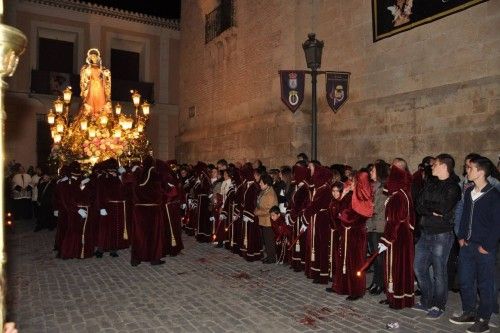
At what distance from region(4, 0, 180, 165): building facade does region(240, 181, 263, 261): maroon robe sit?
1605 cm

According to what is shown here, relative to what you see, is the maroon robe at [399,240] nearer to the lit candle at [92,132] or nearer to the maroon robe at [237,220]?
the maroon robe at [237,220]

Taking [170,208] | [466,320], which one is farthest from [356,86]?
[466,320]

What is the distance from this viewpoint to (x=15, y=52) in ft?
6.08

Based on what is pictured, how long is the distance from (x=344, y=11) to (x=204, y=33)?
938 centimetres

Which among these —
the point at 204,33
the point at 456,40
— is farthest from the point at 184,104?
the point at 456,40

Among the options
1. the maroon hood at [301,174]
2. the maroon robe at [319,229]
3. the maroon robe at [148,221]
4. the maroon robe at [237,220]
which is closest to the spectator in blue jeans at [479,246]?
the maroon robe at [319,229]

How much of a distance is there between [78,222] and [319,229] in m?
5.38

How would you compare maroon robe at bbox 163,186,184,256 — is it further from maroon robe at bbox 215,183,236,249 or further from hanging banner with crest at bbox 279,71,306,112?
hanging banner with crest at bbox 279,71,306,112

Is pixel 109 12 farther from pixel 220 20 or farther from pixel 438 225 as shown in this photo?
pixel 438 225

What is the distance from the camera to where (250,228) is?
927 cm

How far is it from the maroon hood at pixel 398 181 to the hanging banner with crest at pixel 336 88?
5220 mm

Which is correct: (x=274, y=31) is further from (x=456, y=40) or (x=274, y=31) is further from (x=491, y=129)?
(x=491, y=129)

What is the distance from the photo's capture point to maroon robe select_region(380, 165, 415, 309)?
586 centimetres

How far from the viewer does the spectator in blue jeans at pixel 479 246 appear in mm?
5082
